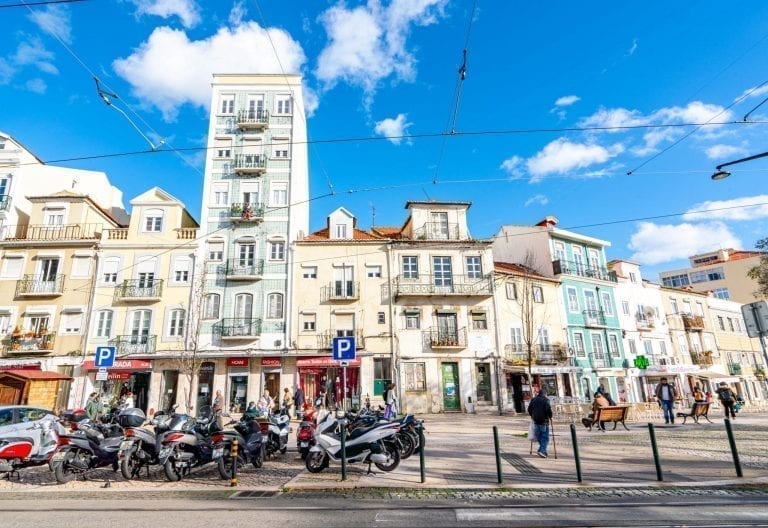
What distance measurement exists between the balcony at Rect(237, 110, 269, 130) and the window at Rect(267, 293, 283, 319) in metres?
12.4

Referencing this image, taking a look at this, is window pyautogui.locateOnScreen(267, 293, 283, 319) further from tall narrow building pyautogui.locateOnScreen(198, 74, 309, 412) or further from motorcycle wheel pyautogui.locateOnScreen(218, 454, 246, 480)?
motorcycle wheel pyautogui.locateOnScreen(218, 454, 246, 480)

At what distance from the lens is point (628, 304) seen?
123 feet

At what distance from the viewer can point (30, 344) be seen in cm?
2648

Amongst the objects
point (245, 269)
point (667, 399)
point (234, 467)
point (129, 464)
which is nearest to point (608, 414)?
point (667, 399)

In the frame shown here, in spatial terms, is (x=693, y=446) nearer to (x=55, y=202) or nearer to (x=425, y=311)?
(x=425, y=311)

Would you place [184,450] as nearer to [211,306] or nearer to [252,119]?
[211,306]

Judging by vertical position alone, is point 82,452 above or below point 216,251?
below

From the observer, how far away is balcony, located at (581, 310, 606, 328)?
111 ft

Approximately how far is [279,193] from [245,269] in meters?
5.87

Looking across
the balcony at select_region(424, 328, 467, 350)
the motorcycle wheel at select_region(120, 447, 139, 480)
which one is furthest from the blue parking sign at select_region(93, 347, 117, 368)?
the balcony at select_region(424, 328, 467, 350)

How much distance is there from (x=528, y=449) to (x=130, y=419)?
9.76 m

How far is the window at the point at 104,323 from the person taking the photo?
27.3m

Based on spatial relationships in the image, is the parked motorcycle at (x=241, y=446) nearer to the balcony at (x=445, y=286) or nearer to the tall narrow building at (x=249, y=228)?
the tall narrow building at (x=249, y=228)

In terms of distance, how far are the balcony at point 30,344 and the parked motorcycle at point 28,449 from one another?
1904 cm
